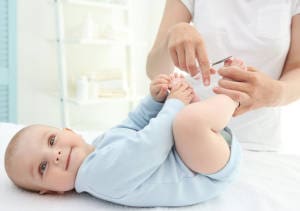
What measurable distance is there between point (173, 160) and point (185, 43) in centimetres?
26

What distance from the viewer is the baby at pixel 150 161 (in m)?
0.70

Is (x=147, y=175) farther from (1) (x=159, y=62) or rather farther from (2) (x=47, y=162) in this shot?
(1) (x=159, y=62)

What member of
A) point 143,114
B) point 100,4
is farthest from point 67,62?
point 143,114

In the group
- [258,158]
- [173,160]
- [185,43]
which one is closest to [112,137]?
[173,160]

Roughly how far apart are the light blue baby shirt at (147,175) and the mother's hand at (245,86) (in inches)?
5.2

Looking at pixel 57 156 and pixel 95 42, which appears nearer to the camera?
pixel 57 156

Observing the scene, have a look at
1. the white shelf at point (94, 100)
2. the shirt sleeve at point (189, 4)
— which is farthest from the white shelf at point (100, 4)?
the shirt sleeve at point (189, 4)

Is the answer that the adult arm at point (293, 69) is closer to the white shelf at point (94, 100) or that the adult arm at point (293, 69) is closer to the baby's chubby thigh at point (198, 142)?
the baby's chubby thigh at point (198, 142)

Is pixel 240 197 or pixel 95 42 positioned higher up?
pixel 95 42

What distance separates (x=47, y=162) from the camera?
767 mm

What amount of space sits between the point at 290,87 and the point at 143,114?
0.36 m

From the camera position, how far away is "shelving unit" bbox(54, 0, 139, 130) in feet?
6.98

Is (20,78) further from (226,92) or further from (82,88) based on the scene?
(226,92)

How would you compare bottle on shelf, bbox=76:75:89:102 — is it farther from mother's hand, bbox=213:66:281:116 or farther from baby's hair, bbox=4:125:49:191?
mother's hand, bbox=213:66:281:116
